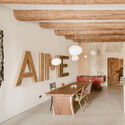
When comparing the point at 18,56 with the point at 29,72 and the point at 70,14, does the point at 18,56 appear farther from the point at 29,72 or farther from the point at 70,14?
the point at 70,14

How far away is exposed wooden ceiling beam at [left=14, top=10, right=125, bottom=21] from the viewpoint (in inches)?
203

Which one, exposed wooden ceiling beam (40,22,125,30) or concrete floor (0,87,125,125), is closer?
concrete floor (0,87,125,125)

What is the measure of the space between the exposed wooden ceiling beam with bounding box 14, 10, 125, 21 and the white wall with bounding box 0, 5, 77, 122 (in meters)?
0.39

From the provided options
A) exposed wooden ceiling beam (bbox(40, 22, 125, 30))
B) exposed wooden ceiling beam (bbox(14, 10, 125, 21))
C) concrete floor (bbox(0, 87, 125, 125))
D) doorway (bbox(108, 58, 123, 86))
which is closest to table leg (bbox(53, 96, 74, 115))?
concrete floor (bbox(0, 87, 125, 125))

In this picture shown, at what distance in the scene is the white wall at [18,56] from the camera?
16.8ft

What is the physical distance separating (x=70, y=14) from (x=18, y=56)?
1977 millimetres

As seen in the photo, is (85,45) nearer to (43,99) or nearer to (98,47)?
(98,47)

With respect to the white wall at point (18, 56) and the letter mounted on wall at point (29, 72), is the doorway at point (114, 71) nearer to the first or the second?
the white wall at point (18, 56)

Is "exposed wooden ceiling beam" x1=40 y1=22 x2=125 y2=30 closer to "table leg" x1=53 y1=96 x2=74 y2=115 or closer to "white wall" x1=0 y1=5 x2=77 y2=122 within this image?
"white wall" x1=0 y1=5 x2=77 y2=122

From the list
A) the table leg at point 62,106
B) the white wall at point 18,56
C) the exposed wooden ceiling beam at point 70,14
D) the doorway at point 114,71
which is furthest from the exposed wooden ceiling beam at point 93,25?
the doorway at point 114,71

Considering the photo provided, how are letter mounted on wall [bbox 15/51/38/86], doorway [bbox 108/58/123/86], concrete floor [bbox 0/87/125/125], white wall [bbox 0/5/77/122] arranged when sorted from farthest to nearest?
doorway [bbox 108/58/123/86], letter mounted on wall [bbox 15/51/38/86], white wall [bbox 0/5/77/122], concrete floor [bbox 0/87/125/125]

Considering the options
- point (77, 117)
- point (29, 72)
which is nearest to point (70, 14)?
point (29, 72)

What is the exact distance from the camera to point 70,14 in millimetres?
5277

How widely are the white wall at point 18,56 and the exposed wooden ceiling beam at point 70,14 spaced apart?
1.29ft
